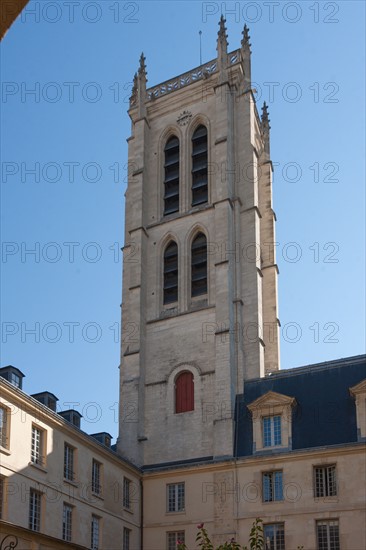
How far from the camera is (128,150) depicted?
47.0 meters

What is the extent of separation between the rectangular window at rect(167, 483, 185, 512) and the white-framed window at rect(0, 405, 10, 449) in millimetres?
10897

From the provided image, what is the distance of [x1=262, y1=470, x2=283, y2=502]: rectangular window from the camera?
33094 millimetres

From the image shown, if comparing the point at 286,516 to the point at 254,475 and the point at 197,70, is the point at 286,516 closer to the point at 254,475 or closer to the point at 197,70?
the point at 254,475

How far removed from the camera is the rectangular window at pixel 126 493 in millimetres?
34347

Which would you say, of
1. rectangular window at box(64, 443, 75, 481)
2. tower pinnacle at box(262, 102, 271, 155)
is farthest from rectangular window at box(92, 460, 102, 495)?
tower pinnacle at box(262, 102, 271, 155)

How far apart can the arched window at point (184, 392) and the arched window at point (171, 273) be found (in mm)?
4491

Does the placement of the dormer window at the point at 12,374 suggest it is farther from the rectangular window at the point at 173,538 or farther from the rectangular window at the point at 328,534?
the rectangular window at the point at 328,534

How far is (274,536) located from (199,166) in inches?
826

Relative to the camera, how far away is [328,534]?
3139cm

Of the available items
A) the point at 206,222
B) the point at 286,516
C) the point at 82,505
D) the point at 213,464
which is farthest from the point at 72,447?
the point at 206,222

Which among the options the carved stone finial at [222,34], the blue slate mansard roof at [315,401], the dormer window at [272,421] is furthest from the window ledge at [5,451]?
the carved stone finial at [222,34]

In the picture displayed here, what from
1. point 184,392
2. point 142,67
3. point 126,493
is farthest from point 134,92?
point 126,493

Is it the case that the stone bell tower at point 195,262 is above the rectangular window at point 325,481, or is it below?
above

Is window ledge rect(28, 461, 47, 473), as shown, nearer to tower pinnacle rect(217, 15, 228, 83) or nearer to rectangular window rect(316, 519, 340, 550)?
rectangular window rect(316, 519, 340, 550)
